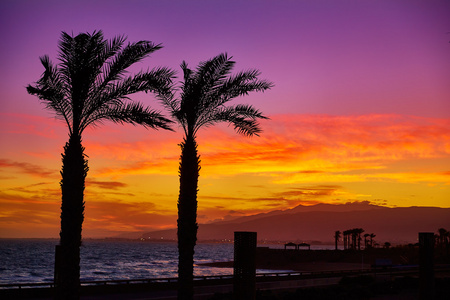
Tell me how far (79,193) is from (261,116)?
7.93m

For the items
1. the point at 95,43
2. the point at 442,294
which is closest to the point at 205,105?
the point at 95,43

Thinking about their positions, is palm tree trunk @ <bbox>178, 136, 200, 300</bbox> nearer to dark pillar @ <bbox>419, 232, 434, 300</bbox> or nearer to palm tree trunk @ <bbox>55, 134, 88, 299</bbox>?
palm tree trunk @ <bbox>55, 134, 88, 299</bbox>


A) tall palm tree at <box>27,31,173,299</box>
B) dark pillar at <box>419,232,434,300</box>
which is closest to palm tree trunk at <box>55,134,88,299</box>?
tall palm tree at <box>27,31,173,299</box>

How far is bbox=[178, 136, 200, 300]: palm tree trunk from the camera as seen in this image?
17.9 metres

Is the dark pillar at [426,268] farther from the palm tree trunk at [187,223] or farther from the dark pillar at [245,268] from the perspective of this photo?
the dark pillar at [245,268]

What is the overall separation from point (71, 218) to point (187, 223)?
14.6 feet

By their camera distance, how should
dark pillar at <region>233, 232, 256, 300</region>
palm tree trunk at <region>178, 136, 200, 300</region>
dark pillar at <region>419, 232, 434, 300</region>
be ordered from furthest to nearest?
1. dark pillar at <region>419, 232, 434, 300</region>
2. palm tree trunk at <region>178, 136, 200, 300</region>
3. dark pillar at <region>233, 232, 256, 300</region>

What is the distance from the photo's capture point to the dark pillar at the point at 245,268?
12.7 meters

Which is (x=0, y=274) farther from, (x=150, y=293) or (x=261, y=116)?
(x=261, y=116)

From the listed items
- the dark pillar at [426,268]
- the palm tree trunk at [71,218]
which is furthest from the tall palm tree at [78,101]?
the dark pillar at [426,268]

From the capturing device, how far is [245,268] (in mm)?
12852

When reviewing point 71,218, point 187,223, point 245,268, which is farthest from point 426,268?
point 71,218

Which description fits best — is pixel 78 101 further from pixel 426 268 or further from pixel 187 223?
pixel 426 268

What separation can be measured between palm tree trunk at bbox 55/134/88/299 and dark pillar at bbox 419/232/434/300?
13504mm
